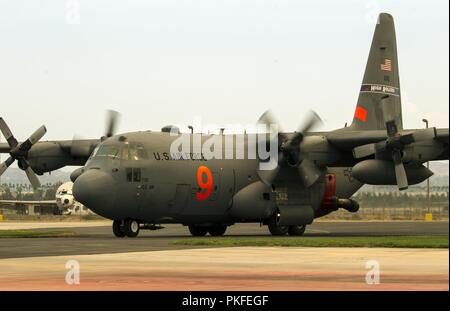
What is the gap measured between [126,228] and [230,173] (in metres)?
6.13

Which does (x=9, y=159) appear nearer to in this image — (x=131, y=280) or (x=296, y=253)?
(x=296, y=253)

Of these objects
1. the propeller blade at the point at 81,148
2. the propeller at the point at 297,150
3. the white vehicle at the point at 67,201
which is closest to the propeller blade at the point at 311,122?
the propeller at the point at 297,150

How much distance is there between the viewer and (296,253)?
29094mm

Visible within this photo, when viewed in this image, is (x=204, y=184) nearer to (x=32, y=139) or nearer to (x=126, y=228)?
(x=126, y=228)

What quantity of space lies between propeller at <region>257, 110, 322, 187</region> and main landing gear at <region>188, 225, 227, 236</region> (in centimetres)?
468

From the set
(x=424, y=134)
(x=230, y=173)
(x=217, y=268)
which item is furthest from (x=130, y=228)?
(x=217, y=268)

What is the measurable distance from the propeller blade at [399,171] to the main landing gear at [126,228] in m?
12.4

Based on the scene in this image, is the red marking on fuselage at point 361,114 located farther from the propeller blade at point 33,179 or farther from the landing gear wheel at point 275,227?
the propeller blade at point 33,179

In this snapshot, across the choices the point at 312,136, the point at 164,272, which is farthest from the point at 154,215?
the point at 164,272

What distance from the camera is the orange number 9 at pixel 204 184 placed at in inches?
1711

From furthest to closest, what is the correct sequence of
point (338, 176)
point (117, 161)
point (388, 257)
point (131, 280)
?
point (338, 176) < point (117, 161) < point (388, 257) < point (131, 280)

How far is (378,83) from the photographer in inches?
1998

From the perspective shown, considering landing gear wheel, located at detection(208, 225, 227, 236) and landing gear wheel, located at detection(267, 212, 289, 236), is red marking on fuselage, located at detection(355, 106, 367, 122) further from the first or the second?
landing gear wheel, located at detection(208, 225, 227, 236)
